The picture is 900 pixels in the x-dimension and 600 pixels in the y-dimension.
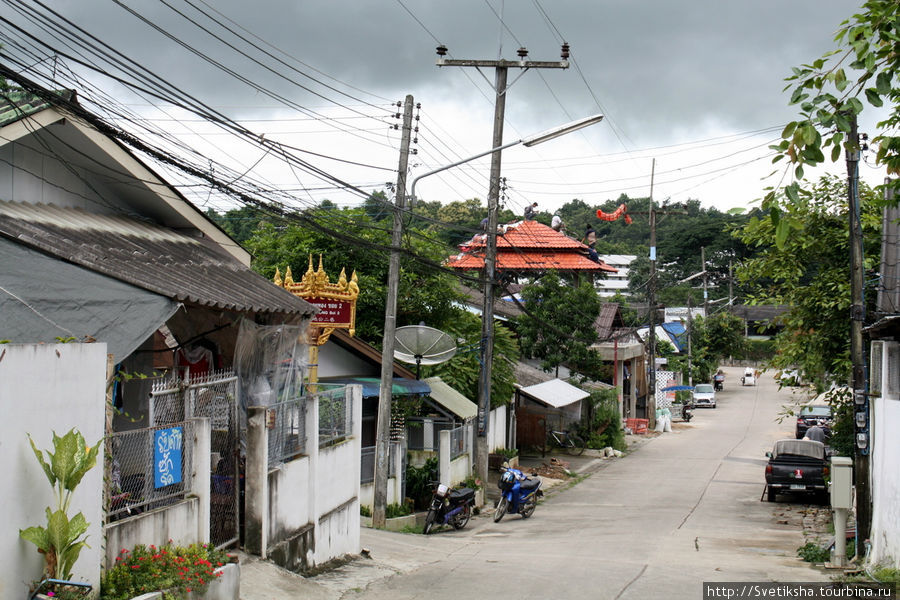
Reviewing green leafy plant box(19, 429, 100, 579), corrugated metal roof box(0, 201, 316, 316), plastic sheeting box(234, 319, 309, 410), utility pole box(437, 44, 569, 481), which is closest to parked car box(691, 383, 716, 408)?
utility pole box(437, 44, 569, 481)

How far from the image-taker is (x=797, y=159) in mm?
5699

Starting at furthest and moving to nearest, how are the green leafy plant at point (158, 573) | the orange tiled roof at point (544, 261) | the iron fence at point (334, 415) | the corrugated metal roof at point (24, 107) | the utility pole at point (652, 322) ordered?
the orange tiled roof at point (544, 261) → the utility pole at point (652, 322) → the iron fence at point (334, 415) → the corrugated metal roof at point (24, 107) → the green leafy plant at point (158, 573)

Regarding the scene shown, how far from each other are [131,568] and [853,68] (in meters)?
7.20

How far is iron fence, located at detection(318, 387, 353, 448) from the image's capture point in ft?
45.3

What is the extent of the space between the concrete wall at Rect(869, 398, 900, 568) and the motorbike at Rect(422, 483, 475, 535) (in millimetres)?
8333

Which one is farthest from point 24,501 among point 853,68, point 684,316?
point 684,316

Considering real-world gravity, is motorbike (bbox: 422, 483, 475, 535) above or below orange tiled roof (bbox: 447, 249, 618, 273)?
below

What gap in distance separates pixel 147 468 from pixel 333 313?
9260 mm

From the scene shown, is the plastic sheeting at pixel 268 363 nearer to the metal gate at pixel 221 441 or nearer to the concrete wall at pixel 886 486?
the metal gate at pixel 221 441

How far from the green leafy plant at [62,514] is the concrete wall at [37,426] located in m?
0.09

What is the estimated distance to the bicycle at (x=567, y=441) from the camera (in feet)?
111

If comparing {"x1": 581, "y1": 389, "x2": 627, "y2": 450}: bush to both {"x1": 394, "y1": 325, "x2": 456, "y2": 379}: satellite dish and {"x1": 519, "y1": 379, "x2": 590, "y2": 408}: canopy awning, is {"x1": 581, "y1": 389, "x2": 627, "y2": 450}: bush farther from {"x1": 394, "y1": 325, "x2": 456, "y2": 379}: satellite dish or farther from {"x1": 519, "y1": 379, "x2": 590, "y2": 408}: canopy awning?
{"x1": 394, "y1": 325, "x2": 456, "y2": 379}: satellite dish

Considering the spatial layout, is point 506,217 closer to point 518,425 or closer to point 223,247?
point 518,425

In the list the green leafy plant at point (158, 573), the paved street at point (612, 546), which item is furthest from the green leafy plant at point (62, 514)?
the paved street at point (612, 546)
